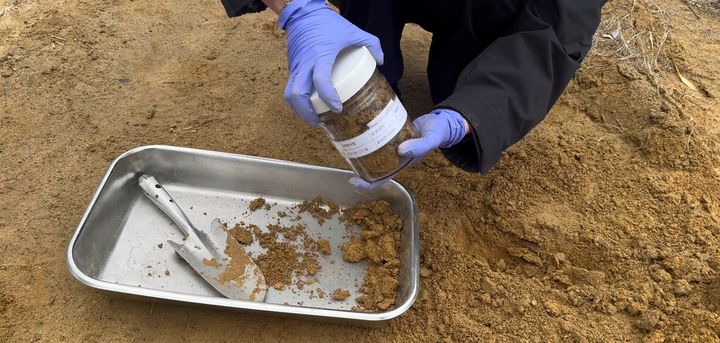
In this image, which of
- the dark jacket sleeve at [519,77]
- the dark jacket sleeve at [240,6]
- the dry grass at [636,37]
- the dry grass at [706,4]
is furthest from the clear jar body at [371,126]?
the dry grass at [706,4]

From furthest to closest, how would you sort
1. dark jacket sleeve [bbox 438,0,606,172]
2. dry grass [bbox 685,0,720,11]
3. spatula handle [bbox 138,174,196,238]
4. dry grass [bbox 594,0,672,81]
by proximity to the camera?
dry grass [bbox 685,0,720,11] < dry grass [bbox 594,0,672,81] < spatula handle [bbox 138,174,196,238] < dark jacket sleeve [bbox 438,0,606,172]

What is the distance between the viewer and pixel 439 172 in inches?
87.9

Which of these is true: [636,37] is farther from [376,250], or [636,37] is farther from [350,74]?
[350,74]

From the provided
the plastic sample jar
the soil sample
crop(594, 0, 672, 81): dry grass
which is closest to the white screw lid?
the plastic sample jar

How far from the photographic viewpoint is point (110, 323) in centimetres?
169

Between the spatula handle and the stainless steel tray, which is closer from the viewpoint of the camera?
the stainless steel tray

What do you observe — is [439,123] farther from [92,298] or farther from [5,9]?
[5,9]

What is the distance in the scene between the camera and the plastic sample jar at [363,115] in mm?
1287

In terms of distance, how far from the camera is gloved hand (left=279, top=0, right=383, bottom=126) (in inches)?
51.3

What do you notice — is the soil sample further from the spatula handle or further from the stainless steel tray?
the spatula handle

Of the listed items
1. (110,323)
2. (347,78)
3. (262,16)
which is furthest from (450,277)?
(262,16)

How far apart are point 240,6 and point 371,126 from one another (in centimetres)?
70

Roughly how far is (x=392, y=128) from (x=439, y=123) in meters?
0.19

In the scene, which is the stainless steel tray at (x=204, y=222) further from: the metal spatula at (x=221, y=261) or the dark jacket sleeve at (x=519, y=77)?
the dark jacket sleeve at (x=519, y=77)
